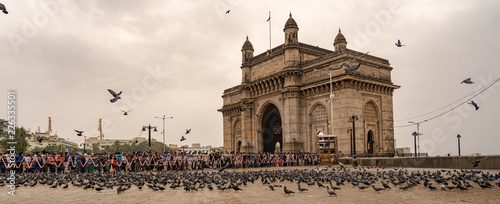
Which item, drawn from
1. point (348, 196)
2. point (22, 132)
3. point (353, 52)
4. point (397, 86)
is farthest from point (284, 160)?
point (22, 132)

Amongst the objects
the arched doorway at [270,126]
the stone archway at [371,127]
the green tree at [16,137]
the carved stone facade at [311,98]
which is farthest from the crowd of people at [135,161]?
the green tree at [16,137]

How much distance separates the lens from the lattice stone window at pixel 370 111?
1463 inches

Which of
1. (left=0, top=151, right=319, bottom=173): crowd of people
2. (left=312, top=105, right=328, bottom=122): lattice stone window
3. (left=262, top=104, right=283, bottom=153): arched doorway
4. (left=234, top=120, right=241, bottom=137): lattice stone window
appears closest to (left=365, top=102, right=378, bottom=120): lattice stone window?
(left=312, top=105, right=328, bottom=122): lattice stone window

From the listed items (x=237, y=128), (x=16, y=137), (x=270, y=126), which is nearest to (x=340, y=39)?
(x=270, y=126)

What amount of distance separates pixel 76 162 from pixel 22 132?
45807mm

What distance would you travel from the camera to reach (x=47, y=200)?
10297 millimetres

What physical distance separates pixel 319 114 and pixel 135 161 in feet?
64.8

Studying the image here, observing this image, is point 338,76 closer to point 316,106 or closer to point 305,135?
point 316,106

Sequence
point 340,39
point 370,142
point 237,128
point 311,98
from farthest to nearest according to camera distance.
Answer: point 237,128, point 340,39, point 311,98, point 370,142

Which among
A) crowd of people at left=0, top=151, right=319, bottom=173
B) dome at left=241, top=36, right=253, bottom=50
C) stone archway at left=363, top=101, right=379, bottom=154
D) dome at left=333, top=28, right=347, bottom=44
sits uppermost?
dome at left=241, top=36, right=253, bottom=50

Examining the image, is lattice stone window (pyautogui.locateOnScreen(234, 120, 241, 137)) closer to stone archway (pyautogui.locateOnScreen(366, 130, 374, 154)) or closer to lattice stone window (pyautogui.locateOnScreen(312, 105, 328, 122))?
lattice stone window (pyautogui.locateOnScreen(312, 105, 328, 122))

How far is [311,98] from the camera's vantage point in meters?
39.3

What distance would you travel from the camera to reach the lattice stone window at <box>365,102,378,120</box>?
3716 cm

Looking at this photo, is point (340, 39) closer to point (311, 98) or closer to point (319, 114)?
point (311, 98)
